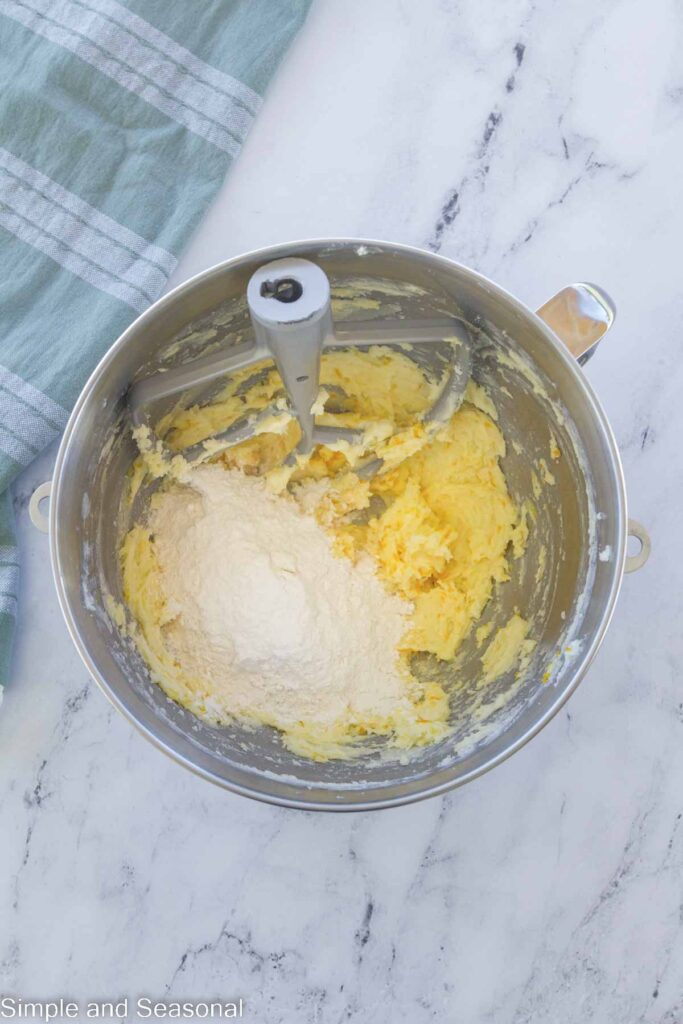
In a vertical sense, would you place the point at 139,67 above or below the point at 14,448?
above

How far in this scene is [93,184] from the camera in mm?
1203

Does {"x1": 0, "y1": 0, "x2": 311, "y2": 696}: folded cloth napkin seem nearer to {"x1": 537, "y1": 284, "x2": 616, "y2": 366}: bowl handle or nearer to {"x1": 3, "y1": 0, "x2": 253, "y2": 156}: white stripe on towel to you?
{"x1": 3, "y1": 0, "x2": 253, "y2": 156}: white stripe on towel

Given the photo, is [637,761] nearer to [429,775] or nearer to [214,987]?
[429,775]

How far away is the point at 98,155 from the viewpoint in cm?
120

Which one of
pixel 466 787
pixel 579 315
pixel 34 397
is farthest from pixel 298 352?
pixel 466 787

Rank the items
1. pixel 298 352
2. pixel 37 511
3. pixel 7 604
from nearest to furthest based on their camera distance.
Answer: pixel 298 352 → pixel 37 511 → pixel 7 604

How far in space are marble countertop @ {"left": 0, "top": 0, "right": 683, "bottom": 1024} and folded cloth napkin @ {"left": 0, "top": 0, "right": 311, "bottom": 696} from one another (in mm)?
51

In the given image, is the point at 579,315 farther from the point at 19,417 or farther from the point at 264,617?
the point at 19,417

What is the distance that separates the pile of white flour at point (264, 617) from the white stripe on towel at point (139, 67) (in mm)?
475

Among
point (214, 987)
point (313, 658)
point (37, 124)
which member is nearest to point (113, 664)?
point (313, 658)

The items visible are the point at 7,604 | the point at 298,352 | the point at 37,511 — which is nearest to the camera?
the point at 298,352

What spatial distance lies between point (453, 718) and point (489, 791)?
182mm

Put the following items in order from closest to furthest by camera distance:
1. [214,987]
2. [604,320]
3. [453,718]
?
1. [604,320]
2. [453,718]
3. [214,987]

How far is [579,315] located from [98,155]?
685 millimetres
